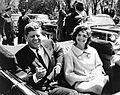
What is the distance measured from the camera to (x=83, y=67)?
3.00 metres

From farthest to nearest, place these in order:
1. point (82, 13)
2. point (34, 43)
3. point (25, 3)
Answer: point (25, 3)
point (82, 13)
point (34, 43)

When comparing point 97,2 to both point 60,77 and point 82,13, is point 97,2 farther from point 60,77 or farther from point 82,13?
point 60,77

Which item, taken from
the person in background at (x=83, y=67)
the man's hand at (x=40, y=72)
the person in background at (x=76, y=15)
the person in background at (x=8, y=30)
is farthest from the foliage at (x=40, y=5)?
the man's hand at (x=40, y=72)

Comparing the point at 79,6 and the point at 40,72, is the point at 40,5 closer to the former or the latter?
the point at 79,6

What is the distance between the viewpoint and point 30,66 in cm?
294

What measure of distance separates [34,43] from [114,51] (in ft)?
4.09

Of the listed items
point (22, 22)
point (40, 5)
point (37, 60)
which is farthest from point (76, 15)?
point (40, 5)

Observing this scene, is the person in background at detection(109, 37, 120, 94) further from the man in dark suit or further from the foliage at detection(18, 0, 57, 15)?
the foliage at detection(18, 0, 57, 15)

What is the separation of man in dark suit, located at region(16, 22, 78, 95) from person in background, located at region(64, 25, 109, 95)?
134 millimetres

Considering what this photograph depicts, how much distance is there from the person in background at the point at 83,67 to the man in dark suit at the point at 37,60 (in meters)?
0.13

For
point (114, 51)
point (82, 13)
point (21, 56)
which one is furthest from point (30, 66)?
point (82, 13)

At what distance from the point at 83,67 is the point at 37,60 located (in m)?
0.53

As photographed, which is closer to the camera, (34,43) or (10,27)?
(34,43)

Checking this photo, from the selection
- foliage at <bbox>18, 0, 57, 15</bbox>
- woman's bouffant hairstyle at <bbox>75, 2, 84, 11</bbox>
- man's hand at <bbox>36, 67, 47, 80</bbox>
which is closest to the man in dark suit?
man's hand at <bbox>36, 67, 47, 80</bbox>
